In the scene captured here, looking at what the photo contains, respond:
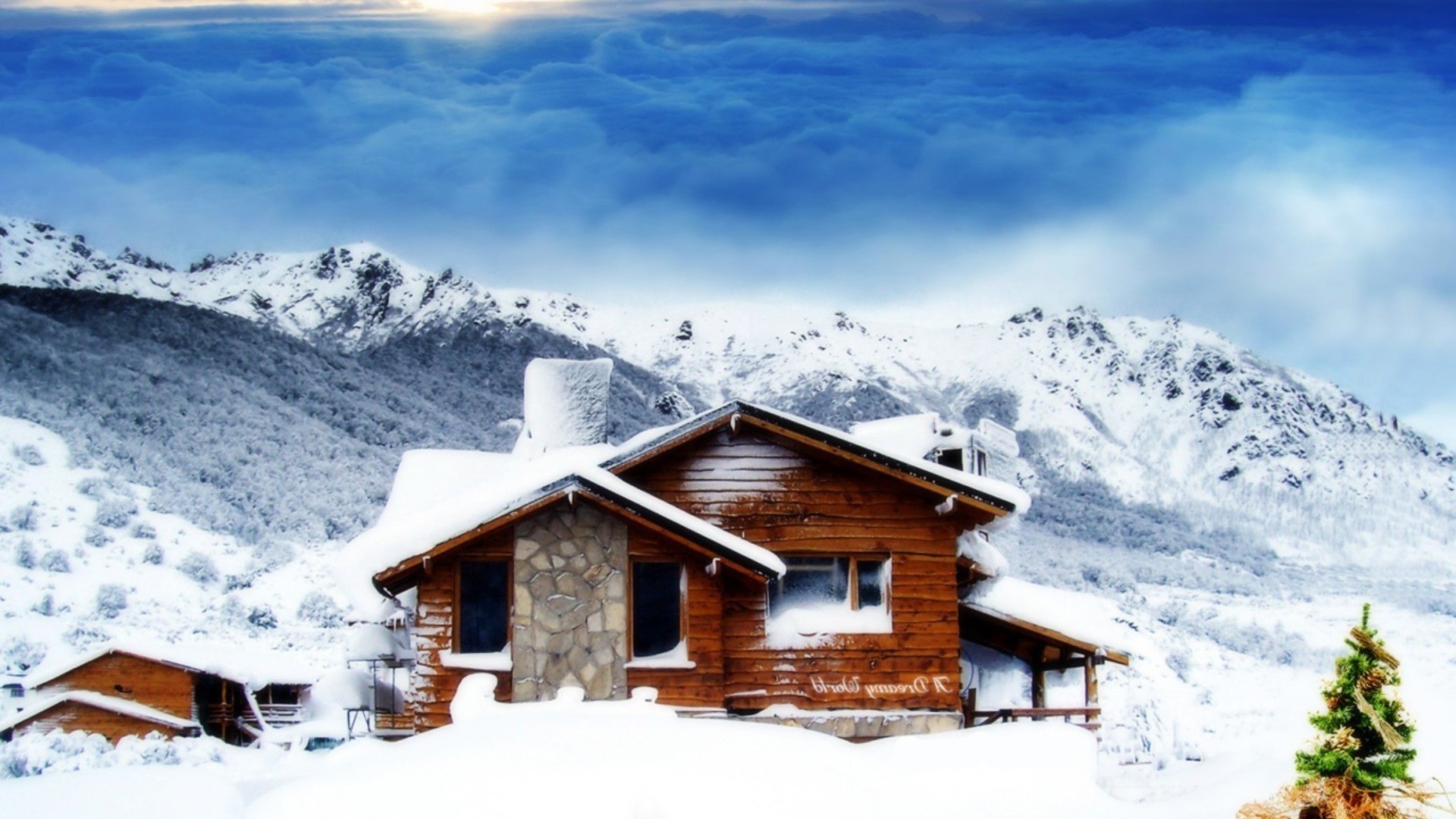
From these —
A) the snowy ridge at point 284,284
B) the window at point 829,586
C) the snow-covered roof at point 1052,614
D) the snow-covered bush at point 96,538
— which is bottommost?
the snow-covered roof at point 1052,614

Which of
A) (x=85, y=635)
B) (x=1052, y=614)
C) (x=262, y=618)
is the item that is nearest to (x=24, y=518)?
(x=85, y=635)

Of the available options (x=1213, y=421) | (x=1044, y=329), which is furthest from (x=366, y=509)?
(x=1044, y=329)

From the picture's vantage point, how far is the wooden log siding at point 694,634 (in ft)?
53.3

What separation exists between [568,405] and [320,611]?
26963 mm

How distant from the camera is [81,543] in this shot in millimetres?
45062

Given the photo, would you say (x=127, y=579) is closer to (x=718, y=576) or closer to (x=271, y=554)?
(x=271, y=554)

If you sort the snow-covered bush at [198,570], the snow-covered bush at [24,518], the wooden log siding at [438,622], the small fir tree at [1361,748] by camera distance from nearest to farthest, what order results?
the small fir tree at [1361,748]
the wooden log siding at [438,622]
the snow-covered bush at [198,570]
the snow-covered bush at [24,518]

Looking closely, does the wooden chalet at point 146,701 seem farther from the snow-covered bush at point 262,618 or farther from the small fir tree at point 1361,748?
the small fir tree at point 1361,748

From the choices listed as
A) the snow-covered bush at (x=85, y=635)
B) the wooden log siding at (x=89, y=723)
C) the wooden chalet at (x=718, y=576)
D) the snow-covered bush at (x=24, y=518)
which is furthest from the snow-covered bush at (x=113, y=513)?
the wooden chalet at (x=718, y=576)

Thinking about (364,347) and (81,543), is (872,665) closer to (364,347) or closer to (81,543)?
(81,543)

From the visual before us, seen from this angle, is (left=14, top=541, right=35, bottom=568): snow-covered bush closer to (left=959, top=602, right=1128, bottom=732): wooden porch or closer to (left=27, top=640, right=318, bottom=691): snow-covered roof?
(left=27, top=640, right=318, bottom=691): snow-covered roof

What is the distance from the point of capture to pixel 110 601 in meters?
41.5

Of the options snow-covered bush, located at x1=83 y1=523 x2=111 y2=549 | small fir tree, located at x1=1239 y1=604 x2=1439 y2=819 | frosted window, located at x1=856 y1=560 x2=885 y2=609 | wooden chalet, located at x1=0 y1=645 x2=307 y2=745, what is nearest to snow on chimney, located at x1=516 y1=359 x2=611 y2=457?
frosted window, located at x1=856 y1=560 x2=885 y2=609

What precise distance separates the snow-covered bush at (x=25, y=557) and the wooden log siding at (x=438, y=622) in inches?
1271
